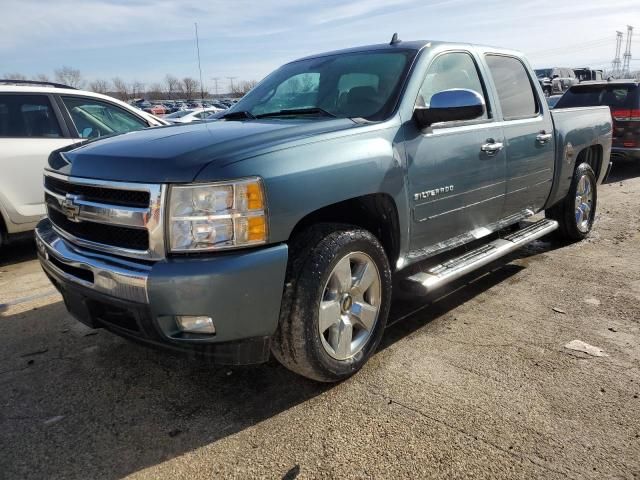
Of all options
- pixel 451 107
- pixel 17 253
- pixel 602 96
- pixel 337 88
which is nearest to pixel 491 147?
pixel 451 107

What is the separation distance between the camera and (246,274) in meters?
2.28

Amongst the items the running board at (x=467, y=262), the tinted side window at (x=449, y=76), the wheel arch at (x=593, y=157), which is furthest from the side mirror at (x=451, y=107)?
the wheel arch at (x=593, y=157)

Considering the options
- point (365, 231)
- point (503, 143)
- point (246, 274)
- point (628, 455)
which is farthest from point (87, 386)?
point (503, 143)

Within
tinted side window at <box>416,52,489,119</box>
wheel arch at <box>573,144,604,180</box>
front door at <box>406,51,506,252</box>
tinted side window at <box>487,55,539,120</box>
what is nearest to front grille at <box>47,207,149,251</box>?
front door at <box>406,51,506,252</box>

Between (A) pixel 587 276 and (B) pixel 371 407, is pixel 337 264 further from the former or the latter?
(A) pixel 587 276

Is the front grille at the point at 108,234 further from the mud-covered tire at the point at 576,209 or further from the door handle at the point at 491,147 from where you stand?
the mud-covered tire at the point at 576,209

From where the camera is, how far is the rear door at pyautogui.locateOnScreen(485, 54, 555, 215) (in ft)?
13.4

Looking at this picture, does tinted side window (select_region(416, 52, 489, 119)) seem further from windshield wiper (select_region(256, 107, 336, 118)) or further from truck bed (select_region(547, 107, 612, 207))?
truck bed (select_region(547, 107, 612, 207))

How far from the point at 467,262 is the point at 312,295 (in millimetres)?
→ 1534

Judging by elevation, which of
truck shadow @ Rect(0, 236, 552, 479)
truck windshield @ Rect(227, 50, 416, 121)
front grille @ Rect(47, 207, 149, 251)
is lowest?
truck shadow @ Rect(0, 236, 552, 479)

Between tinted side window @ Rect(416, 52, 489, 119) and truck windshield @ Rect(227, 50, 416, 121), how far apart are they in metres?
0.18

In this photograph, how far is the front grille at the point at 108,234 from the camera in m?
2.40

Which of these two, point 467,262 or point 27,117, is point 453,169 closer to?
point 467,262

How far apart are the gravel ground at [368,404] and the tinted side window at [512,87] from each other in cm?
156
